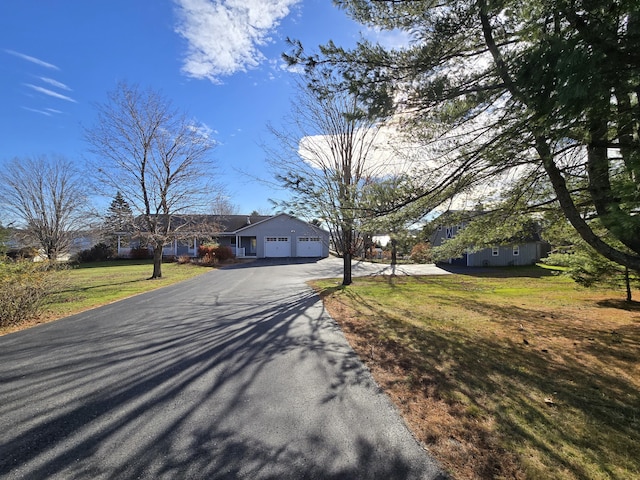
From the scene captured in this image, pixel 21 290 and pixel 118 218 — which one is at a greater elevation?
pixel 118 218

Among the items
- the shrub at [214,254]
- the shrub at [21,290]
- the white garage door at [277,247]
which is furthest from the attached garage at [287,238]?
the shrub at [21,290]

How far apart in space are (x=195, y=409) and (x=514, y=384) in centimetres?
381

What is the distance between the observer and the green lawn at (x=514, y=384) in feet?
7.68

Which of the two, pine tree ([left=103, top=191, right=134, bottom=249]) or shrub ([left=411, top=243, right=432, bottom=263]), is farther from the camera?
pine tree ([left=103, top=191, right=134, bottom=249])

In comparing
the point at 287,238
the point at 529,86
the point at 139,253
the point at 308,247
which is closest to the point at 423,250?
the point at 529,86

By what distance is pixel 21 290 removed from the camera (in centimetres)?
689

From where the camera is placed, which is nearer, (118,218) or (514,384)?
(514,384)

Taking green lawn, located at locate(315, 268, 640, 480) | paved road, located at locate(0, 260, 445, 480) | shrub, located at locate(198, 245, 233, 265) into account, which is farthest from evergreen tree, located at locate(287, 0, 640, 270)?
shrub, located at locate(198, 245, 233, 265)

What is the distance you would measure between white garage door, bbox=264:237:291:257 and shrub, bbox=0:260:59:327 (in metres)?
23.4

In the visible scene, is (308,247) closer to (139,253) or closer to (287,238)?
(287,238)

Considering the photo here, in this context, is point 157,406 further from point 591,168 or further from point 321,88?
point 591,168

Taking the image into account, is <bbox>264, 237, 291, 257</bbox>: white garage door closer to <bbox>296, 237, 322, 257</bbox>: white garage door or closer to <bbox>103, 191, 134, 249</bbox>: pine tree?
<bbox>296, 237, 322, 257</bbox>: white garage door

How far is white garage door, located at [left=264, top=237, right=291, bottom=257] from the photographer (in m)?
31.2

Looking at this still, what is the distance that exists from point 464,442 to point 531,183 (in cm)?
566
